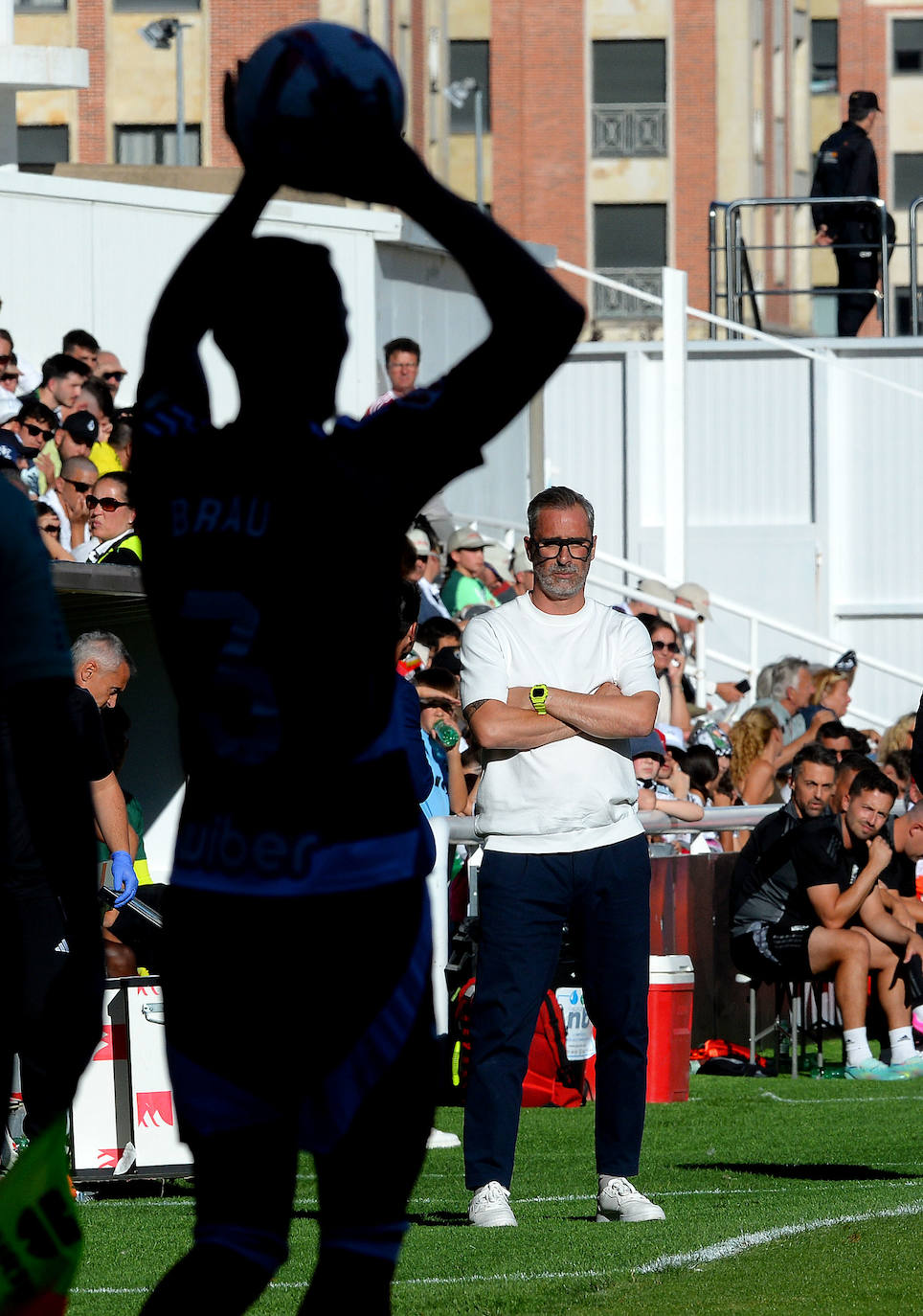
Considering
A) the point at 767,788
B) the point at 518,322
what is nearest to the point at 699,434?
the point at 767,788

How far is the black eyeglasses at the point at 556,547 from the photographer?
712 centimetres

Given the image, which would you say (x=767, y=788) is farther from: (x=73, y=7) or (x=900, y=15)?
(x=900, y=15)

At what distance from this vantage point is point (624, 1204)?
696cm

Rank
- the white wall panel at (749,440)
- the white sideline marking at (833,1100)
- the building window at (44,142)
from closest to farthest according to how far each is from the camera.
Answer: the white sideline marking at (833,1100) → the white wall panel at (749,440) → the building window at (44,142)

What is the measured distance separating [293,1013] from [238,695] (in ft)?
1.34

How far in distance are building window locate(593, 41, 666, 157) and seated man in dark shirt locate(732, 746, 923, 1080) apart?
4841 cm

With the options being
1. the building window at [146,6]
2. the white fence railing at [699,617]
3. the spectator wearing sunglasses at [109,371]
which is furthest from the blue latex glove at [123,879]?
the building window at [146,6]

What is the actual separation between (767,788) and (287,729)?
11.1m

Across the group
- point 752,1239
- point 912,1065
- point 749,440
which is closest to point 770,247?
point 749,440

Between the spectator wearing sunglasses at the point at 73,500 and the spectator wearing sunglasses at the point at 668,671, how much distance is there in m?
3.57

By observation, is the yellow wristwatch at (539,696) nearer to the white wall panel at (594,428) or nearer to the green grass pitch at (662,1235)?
the green grass pitch at (662,1235)

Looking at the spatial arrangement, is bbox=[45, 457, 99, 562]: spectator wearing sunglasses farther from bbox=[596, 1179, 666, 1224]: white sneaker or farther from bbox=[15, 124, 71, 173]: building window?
bbox=[15, 124, 71, 173]: building window

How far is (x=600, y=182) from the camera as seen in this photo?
5959 centimetres

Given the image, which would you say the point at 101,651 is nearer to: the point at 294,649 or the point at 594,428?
the point at 294,649
